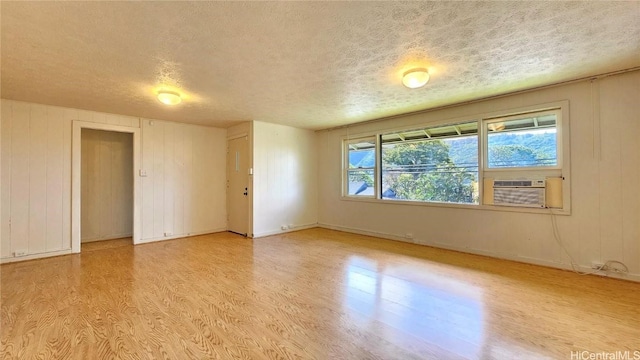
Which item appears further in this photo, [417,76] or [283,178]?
[283,178]

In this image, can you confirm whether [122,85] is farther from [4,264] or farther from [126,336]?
[4,264]

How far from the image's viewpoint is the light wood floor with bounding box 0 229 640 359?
1.99 meters

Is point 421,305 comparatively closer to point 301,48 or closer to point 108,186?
point 301,48

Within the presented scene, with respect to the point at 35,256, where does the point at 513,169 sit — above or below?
above

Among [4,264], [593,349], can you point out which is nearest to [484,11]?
[593,349]

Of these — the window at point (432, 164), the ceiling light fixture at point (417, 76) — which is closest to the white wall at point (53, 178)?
the window at point (432, 164)

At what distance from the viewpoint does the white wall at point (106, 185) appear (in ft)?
18.1

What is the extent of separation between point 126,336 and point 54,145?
13.2 feet

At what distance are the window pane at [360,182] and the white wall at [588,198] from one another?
1.78 metres

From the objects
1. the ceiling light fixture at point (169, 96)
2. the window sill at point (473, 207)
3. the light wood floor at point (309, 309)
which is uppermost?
the ceiling light fixture at point (169, 96)

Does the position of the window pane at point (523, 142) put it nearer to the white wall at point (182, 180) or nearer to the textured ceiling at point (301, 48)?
the textured ceiling at point (301, 48)

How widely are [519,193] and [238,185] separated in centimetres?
521

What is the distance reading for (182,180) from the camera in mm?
5883

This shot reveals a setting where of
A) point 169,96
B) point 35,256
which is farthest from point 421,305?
point 35,256
